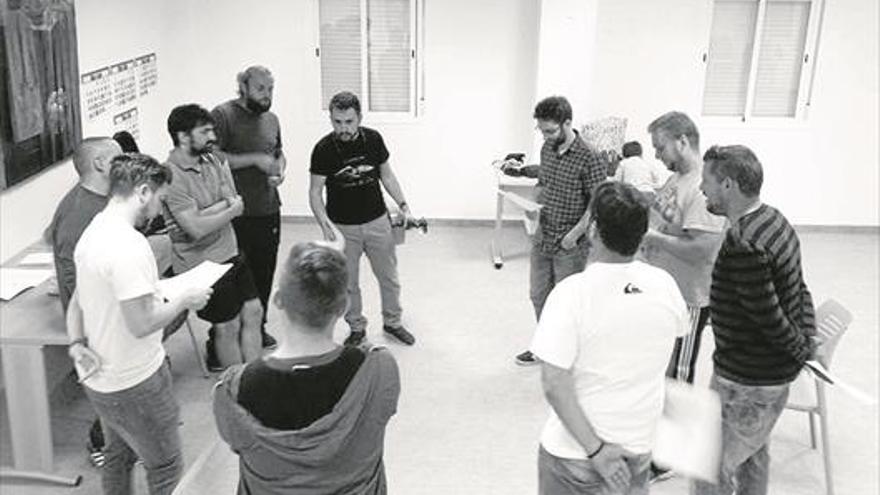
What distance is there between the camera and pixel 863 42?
675 centimetres

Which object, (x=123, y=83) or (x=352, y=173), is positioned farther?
(x=123, y=83)

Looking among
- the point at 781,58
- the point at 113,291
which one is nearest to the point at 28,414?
the point at 113,291

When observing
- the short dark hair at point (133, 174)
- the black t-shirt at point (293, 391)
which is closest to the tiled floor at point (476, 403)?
the short dark hair at point (133, 174)

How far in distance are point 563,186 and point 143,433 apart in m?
2.20

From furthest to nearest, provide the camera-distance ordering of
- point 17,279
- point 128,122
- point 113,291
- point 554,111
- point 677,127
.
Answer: point 128,122, point 554,111, point 17,279, point 677,127, point 113,291

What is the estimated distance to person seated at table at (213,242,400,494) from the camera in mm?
1814

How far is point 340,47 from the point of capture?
6859 millimetres

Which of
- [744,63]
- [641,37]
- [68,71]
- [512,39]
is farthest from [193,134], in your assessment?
[744,63]

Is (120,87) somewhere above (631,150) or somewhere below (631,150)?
above

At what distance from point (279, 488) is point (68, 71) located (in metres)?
3.50

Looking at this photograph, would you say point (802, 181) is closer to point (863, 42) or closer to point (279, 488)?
point (863, 42)

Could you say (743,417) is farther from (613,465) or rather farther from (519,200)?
(519,200)

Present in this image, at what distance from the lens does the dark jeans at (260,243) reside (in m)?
4.36

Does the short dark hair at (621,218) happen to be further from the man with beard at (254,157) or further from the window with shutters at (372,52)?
the window with shutters at (372,52)
